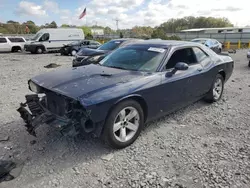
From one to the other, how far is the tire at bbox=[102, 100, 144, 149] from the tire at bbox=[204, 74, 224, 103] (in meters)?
2.40

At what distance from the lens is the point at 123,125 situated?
10.6ft

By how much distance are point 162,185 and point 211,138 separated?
1.52 meters

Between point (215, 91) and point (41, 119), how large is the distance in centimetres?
400

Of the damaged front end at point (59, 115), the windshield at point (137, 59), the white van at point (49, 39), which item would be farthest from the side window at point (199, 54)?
the white van at point (49, 39)

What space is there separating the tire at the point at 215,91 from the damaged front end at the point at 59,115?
3278 millimetres

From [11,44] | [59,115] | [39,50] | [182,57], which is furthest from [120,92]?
[11,44]

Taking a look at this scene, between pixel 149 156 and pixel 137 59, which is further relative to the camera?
pixel 137 59

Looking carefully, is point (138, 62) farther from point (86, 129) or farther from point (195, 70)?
point (86, 129)

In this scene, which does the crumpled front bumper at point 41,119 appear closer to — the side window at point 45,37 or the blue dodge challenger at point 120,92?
the blue dodge challenger at point 120,92

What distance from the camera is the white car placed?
19.5 m

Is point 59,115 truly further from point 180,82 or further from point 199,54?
point 199,54

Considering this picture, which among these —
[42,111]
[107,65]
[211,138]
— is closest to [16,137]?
[42,111]

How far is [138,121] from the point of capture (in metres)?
3.38

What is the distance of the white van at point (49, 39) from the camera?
19188 mm
